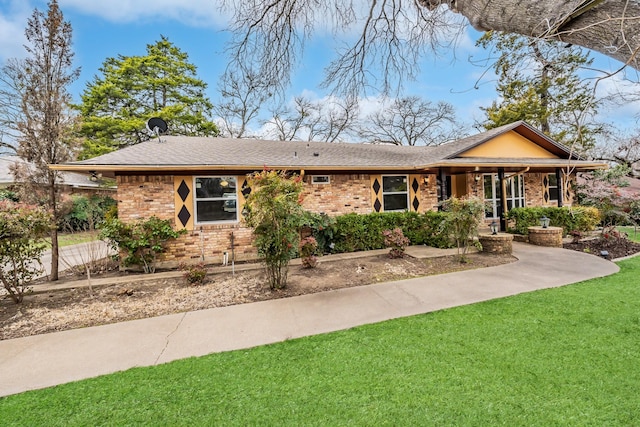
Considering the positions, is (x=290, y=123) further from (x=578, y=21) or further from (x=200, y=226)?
(x=578, y=21)

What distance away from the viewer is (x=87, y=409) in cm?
250

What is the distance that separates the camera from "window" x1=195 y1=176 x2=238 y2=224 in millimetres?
8617

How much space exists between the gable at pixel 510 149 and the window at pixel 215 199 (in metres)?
9.27

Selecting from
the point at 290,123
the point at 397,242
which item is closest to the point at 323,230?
the point at 397,242

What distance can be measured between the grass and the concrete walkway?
12.6 inches

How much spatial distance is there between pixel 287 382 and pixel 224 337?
1.45 m

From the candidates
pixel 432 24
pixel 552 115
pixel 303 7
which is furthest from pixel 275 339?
pixel 552 115

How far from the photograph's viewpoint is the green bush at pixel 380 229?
889 cm

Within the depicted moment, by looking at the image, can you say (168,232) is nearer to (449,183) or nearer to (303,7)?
(303,7)

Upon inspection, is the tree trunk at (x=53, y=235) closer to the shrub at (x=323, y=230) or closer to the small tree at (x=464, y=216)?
the shrub at (x=323, y=230)

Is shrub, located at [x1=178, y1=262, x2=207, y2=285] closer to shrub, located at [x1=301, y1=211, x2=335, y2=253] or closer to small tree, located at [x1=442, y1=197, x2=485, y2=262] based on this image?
shrub, located at [x1=301, y1=211, x2=335, y2=253]

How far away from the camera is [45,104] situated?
670cm

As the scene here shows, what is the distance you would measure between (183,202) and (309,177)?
4045 millimetres

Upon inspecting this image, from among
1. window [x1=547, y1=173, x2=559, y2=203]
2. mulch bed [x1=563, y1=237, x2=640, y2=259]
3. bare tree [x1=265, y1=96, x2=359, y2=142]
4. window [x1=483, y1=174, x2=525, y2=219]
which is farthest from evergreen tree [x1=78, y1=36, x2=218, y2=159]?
mulch bed [x1=563, y1=237, x2=640, y2=259]
